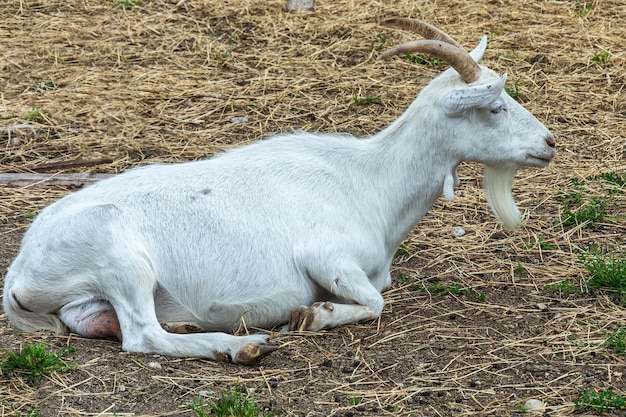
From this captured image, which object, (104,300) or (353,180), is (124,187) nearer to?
(104,300)

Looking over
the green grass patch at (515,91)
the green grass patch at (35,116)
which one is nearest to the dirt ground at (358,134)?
the green grass patch at (35,116)

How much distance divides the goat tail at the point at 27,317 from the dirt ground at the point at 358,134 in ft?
0.20

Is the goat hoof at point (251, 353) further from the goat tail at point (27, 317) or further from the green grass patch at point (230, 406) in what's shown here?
the goat tail at point (27, 317)

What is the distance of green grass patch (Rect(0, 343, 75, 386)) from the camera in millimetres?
4297

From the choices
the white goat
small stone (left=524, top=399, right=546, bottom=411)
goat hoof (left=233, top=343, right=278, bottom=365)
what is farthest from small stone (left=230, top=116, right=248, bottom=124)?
small stone (left=524, top=399, right=546, bottom=411)

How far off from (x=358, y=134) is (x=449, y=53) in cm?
272

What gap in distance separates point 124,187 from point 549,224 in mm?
2790

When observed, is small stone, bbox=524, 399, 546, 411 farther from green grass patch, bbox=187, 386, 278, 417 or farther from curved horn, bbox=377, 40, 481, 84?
curved horn, bbox=377, 40, 481, 84

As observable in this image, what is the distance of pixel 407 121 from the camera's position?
533cm

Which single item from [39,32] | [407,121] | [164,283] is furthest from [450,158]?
[39,32]

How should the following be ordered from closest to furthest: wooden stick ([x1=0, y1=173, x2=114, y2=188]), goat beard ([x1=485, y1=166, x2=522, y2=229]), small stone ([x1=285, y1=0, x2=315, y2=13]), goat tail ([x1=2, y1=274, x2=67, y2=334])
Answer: goat tail ([x1=2, y1=274, x2=67, y2=334]), goat beard ([x1=485, y1=166, x2=522, y2=229]), wooden stick ([x1=0, y1=173, x2=114, y2=188]), small stone ([x1=285, y1=0, x2=315, y2=13])

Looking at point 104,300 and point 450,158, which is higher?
point 450,158

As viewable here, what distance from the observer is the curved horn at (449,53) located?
500 cm

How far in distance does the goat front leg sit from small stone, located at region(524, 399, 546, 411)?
103 centimetres
